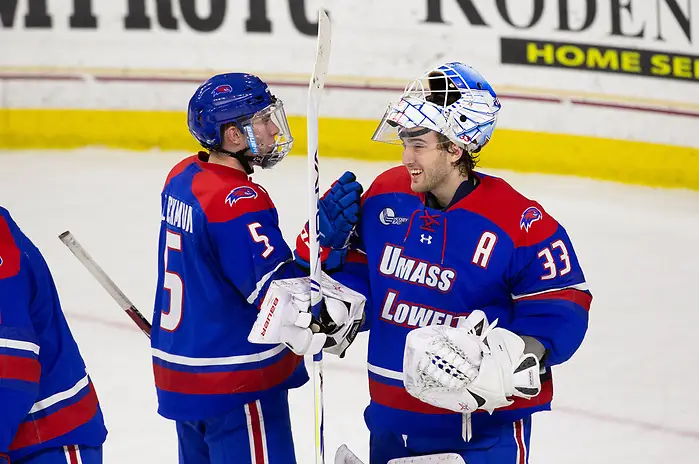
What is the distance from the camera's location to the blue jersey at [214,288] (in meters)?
2.63

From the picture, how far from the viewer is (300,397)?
4.30 metres

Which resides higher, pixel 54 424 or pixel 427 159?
pixel 427 159

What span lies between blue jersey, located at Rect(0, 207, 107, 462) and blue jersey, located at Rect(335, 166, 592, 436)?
2.08 ft

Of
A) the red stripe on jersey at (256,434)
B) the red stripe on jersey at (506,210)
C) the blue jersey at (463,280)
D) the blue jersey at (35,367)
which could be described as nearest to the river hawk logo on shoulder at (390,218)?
the blue jersey at (463,280)

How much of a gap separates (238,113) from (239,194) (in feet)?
0.76

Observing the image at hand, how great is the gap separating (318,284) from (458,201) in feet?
1.13

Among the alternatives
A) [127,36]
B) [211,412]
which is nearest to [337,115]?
[127,36]

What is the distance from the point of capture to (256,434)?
2.77m

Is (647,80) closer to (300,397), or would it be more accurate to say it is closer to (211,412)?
(300,397)

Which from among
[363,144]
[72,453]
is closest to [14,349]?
[72,453]

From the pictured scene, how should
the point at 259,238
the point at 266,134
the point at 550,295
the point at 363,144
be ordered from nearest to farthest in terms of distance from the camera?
the point at 550,295, the point at 259,238, the point at 266,134, the point at 363,144

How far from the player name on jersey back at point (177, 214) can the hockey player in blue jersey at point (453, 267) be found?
36cm

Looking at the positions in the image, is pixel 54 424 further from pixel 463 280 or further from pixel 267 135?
pixel 267 135

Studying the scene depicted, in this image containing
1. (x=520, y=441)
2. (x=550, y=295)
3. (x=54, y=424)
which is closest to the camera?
(x=54, y=424)
